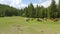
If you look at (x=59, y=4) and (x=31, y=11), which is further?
(x=31, y=11)

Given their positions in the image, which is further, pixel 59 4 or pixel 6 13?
pixel 6 13

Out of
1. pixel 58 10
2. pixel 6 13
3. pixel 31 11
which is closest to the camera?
pixel 58 10

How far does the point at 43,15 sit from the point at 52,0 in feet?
52.2

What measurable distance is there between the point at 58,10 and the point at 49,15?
24.3ft

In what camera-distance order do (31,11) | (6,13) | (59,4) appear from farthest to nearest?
(6,13) → (31,11) → (59,4)

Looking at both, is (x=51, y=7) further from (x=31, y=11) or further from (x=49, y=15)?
(x=31, y=11)

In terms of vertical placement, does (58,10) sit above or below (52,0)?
below

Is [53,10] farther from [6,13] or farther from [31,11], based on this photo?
[6,13]

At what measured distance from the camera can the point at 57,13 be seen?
72562mm

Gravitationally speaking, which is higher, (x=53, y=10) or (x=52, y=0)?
(x=52, y=0)

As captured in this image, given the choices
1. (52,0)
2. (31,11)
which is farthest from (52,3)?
(31,11)

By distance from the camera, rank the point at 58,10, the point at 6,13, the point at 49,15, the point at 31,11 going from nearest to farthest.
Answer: the point at 49,15 → the point at 58,10 → the point at 31,11 → the point at 6,13

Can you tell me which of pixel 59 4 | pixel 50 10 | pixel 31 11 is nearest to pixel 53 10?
pixel 50 10

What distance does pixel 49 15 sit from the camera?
71625mm
